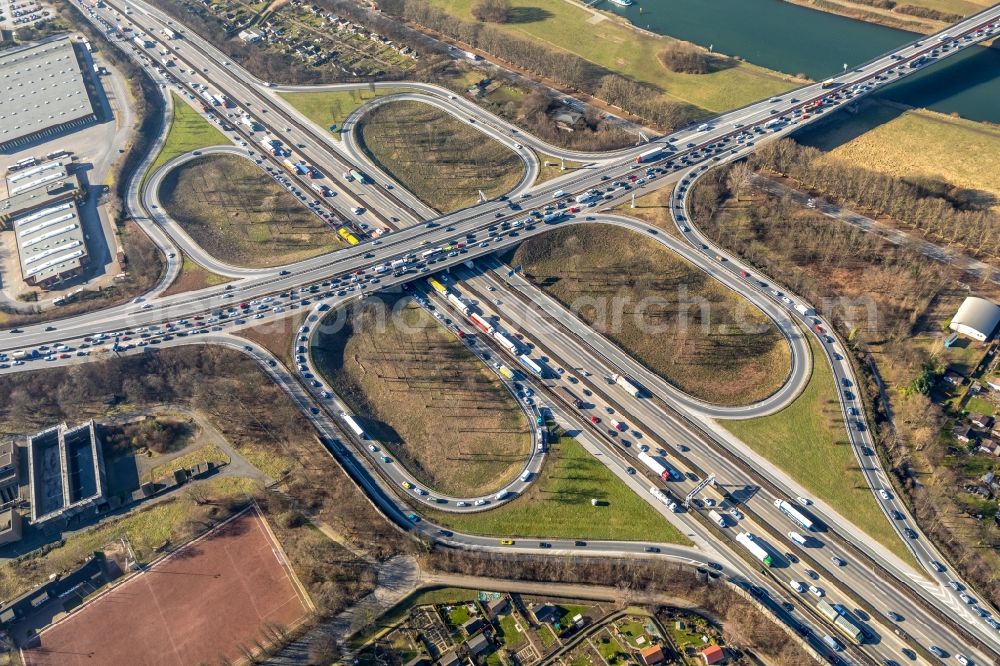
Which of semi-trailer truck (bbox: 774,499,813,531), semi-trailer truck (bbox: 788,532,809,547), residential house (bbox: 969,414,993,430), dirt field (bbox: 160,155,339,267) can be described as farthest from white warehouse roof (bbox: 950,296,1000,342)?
dirt field (bbox: 160,155,339,267)

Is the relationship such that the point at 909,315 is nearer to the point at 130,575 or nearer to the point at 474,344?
the point at 474,344

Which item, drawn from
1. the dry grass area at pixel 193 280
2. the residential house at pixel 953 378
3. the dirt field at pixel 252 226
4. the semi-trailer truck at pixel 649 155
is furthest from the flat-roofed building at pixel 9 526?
the residential house at pixel 953 378

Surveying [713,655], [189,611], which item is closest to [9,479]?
[189,611]

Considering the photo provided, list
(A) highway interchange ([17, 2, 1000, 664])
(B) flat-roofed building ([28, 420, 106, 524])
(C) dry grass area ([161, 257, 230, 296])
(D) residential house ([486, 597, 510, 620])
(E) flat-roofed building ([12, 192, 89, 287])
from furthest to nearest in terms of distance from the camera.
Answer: (E) flat-roofed building ([12, 192, 89, 287]), (C) dry grass area ([161, 257, 230, 296]), (B) flat-roofed building ([28, 420, 106, 524]), (D) residential house ([486, 597, 510, 620]), (A) highway interchange ([17, 2, 1000, 664])

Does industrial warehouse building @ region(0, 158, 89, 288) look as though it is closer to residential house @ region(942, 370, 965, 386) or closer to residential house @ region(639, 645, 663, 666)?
residential house @ region(639, 645, 663, 666)

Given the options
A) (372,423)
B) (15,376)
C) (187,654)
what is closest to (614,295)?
(372,423)

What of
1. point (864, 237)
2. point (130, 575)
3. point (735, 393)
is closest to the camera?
point (130, 575)
